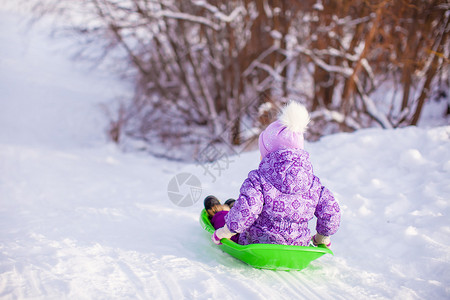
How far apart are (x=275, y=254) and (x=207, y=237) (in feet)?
2.56

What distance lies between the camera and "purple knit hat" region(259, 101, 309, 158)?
1927mm

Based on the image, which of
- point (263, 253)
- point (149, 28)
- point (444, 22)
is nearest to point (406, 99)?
point (444, 22)

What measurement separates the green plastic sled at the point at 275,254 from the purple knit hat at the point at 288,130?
1.89 feet

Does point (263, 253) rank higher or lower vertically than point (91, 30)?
lower

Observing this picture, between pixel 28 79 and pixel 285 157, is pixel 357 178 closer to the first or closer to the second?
pixel 285 157

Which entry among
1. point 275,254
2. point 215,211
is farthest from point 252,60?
point 275,254

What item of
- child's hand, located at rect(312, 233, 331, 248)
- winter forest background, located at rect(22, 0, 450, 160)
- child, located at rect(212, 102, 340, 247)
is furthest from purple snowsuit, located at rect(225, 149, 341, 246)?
winter forest background, located at rect(22, 0, 450, 160)

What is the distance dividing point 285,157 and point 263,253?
1.83ft

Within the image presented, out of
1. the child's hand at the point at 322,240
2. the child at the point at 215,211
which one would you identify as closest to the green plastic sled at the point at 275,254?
the child's hand at the point at 322,240

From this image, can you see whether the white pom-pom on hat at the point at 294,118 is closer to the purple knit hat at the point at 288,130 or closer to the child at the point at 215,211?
the purple knit hat at the point at 288,130

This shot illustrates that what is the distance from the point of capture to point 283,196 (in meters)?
1.91

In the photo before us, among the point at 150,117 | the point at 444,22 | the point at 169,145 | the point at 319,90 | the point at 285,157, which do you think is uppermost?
the point at 444,22

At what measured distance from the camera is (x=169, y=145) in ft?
29.5

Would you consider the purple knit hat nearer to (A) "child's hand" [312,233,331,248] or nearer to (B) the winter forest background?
(A) "child's hand" [312,233,331,248]
